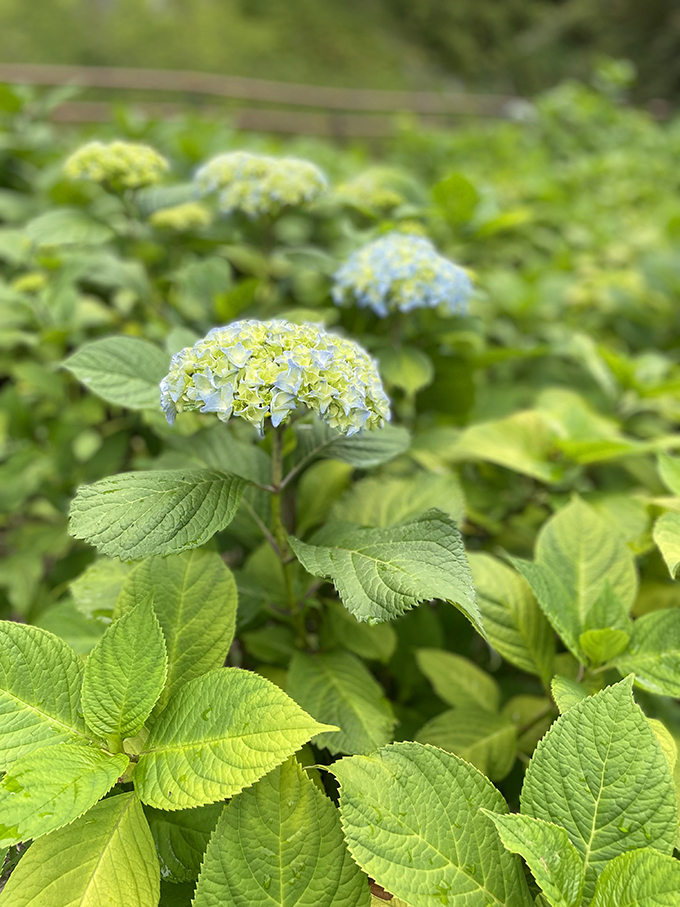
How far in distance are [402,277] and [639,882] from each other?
51.3 inches

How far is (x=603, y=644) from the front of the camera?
1.19m

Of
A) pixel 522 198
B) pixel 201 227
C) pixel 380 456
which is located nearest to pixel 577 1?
pixel 522 198

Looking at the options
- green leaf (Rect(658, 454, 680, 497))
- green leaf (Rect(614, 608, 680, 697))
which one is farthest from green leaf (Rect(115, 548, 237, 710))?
green leaf (Rect(658, 454, 680, 497))

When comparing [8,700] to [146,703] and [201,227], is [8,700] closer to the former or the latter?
[146,703]

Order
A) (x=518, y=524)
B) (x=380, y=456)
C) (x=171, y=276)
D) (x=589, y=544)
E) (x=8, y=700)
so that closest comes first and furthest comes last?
1. (x=8, y=700)
2. (x=380, y=456)
3. (x=589, y=544)
4. (x=518, y=524)
5. (x=171, y=276)

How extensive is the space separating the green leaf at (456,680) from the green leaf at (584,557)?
1.10 feet

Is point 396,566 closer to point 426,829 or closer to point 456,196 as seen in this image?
point 426,829

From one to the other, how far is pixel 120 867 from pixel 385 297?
1.37m

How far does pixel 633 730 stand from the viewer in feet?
3.03

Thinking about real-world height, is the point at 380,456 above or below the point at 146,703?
above

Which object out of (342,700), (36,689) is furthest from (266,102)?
(36,689)

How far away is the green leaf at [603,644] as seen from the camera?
1171 mm

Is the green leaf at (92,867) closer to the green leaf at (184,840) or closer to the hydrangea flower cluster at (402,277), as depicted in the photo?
the green leaf at (184,840)

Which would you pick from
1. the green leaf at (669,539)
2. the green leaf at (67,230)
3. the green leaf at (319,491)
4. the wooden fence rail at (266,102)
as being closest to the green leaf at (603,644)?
the green leaf at (669,539)
